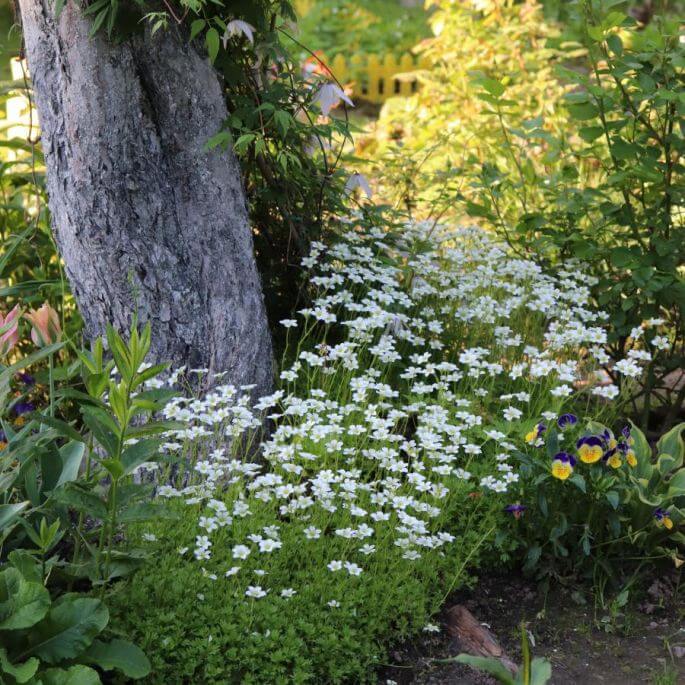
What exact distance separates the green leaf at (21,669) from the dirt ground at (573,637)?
1.04 metres

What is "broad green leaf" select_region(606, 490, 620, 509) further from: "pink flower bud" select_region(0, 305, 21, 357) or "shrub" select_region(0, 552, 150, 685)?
"pink flower bud" select_region(0, 305, 21, 357)

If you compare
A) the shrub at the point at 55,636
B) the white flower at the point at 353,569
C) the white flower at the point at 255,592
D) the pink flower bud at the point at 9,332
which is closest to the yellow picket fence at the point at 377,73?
the pink flower bud at the point at 9,332

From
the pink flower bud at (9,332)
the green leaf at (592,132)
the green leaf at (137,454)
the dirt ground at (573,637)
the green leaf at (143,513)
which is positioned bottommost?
the dirt ground at (573,637)

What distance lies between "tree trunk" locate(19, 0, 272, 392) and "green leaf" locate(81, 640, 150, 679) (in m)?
1.26

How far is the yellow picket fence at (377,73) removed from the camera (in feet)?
33.5

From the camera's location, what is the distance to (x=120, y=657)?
2.19m

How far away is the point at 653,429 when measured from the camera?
14.5ft

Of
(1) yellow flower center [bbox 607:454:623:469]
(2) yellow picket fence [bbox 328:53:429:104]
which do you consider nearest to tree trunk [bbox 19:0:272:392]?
(1) yellow flower center [bbox 607:454:623:469]

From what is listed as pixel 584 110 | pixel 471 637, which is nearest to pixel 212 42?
pixel 584 110

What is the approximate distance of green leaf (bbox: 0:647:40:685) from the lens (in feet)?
6.66

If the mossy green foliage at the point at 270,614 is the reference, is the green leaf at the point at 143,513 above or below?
above

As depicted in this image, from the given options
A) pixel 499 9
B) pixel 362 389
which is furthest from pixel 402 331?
pixel 499 9

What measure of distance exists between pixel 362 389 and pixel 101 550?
3.88 ft

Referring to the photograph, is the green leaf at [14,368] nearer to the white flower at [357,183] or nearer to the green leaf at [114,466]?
the green leaf at [114,466]
